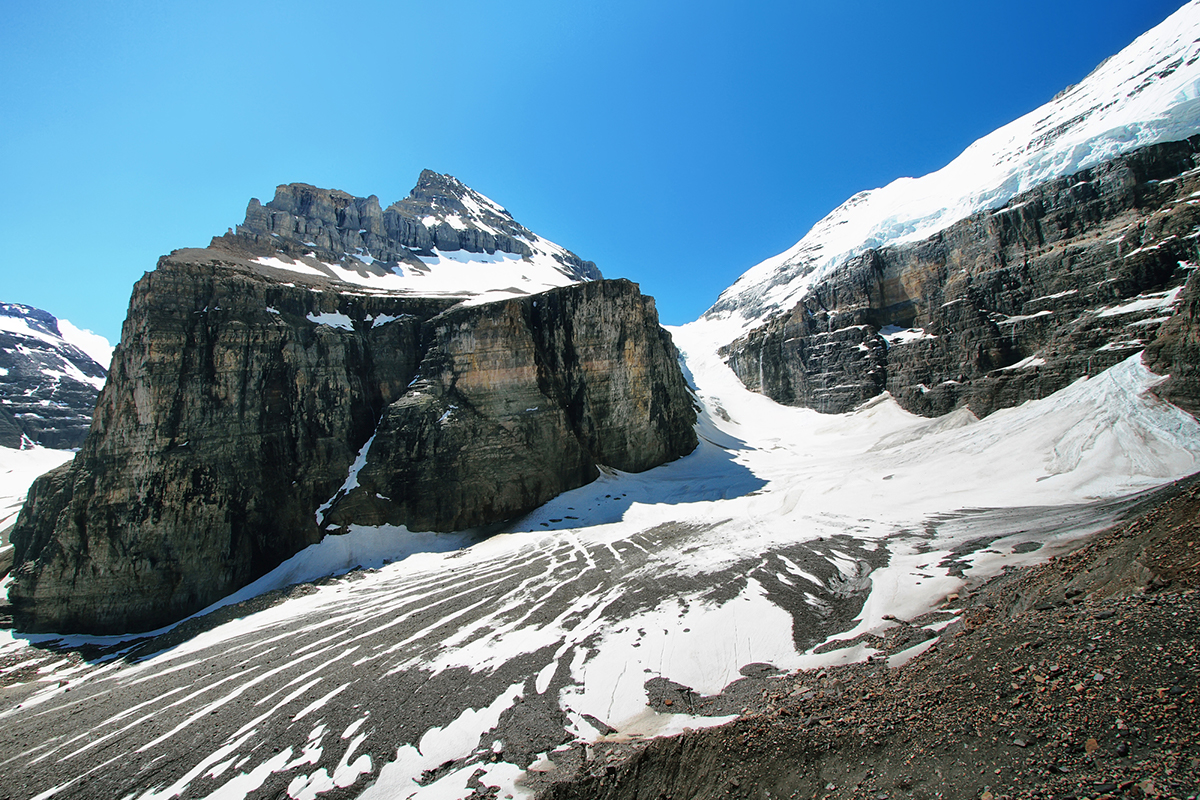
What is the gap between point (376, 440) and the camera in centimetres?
3103

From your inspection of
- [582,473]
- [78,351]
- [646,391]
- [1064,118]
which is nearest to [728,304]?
[1064,118]

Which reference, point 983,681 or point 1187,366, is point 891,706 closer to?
point 983,681

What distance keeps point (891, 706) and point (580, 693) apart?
22.0ft

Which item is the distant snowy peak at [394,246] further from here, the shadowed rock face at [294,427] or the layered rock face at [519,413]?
the shadowed rock face at [294,427]

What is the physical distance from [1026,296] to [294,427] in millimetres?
64884

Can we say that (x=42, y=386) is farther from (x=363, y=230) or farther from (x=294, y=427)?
(x=294, y=427)

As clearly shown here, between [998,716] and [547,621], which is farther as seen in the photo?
[547,621]

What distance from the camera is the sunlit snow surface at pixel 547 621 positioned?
998 cm

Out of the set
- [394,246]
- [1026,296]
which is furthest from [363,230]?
[1026,296]

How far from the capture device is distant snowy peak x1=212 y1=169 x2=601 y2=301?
49250mm

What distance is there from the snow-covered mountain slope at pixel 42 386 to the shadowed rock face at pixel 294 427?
6287 cm

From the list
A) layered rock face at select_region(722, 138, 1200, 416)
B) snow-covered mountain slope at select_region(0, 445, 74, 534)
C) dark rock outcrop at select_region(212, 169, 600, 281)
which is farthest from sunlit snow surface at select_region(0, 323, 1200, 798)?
dark rock outcrop at select_region(212, 169, 600, 281)

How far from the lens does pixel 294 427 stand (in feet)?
97.5

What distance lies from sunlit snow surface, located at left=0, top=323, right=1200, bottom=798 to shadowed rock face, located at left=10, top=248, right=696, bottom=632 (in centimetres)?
262
